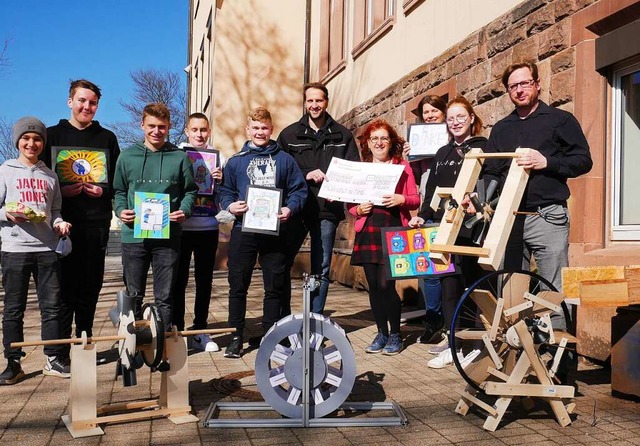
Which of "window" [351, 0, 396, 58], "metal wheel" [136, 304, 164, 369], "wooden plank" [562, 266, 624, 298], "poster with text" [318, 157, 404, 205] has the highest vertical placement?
"window" [351, 0, 396, 58]

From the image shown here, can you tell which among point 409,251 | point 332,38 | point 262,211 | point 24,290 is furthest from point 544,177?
point 332,38

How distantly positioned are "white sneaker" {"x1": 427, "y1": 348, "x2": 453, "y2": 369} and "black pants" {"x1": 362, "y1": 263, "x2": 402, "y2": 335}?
552 millimetres

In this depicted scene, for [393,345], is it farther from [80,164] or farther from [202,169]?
[80,164]

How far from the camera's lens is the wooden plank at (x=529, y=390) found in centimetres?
418

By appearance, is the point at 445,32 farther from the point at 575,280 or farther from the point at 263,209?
the point at 575,280

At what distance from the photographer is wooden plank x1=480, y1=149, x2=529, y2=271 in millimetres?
4125

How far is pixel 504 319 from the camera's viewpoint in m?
4.36

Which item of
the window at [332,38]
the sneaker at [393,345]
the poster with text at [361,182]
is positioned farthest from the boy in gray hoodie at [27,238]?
the window at [332,38]

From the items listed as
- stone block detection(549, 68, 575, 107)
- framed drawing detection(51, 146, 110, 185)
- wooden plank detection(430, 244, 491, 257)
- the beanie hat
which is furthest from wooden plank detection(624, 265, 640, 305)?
the beanie hat

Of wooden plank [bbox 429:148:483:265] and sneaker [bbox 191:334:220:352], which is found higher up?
wooden plank [bbox 429:148:483:265]

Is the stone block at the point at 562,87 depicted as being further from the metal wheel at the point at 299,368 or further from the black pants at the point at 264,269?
the metal wheel at the point at 299,368

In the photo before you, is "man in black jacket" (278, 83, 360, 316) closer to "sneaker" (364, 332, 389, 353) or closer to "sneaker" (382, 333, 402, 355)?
"sneaker" (364, 332, 389, 353)

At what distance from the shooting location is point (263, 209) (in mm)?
6082

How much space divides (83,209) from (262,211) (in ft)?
4.59
